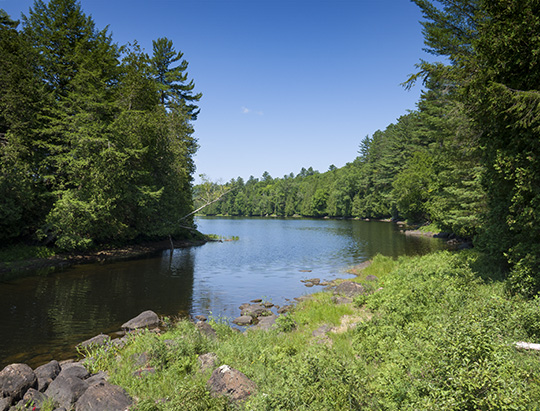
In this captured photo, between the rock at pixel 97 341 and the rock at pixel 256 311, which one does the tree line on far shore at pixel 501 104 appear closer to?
the rock at pixel 256 311

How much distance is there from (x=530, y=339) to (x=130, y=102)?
37.5 m

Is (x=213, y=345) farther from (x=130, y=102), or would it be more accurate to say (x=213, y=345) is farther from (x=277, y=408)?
(x=130, y=102)

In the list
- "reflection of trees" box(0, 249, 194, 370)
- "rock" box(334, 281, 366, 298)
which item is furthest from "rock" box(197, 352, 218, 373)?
"rock" box(334, 281, 366, 298)

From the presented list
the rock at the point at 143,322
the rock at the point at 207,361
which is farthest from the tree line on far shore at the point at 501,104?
the rock at the point at 143,322

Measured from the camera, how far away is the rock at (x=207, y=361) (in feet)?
30.9

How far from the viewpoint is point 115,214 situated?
3153cm

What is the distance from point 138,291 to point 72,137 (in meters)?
16.2

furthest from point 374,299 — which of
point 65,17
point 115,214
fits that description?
point 65,17

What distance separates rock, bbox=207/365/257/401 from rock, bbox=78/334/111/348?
261 inches

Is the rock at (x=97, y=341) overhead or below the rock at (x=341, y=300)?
below

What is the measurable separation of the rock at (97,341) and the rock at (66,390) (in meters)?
3.36

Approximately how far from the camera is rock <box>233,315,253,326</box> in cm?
1585

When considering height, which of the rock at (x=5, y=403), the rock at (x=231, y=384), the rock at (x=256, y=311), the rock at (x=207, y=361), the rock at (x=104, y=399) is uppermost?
the rock at (x=231, y=384)

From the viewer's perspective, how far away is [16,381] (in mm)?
8875
